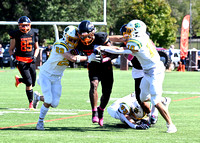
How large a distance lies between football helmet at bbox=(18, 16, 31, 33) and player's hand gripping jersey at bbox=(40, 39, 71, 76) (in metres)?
2.60

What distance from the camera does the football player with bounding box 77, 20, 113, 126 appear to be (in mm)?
6807

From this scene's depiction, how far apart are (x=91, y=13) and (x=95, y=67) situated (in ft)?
103

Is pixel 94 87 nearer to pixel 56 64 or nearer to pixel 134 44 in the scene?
pixel 56 64

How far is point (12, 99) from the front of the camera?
11336mm

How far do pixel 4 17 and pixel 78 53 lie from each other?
Result: 101ft

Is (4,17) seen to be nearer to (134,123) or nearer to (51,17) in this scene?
(51,17)

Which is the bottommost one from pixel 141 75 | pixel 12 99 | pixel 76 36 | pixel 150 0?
pixel 12 99

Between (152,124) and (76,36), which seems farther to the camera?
(152,124)

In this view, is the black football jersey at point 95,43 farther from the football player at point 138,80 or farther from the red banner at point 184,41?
the red banner at point 184,41

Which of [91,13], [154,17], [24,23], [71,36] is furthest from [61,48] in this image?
[154,17]

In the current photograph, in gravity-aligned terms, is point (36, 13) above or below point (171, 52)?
above

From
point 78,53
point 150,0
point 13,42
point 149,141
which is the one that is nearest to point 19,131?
point 78,53

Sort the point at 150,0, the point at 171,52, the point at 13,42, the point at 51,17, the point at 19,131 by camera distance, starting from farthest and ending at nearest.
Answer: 1. the point at 150,0
2. the point at 51,17
3. the point at 171,52
4. the point at 13,42
5. the point at 19,131

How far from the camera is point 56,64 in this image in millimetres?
7000
